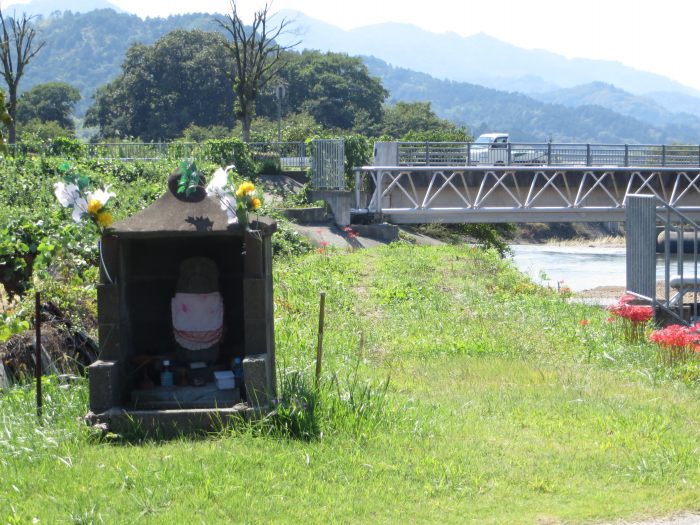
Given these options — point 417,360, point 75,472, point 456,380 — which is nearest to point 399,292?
point 417,360

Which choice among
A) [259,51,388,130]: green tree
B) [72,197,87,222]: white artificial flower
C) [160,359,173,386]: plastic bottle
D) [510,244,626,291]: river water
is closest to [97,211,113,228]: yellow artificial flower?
[72,197,87,222]: white artificial flower

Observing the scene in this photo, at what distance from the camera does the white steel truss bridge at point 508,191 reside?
3394 centimetres

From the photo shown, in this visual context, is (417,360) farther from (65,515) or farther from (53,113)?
(53,113)

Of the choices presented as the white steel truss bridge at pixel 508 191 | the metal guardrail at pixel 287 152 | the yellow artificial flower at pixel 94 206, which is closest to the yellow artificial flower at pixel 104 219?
the yellow artificial flower at pixel 94 206

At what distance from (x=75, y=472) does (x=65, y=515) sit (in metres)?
0.83

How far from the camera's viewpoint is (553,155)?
123 ft

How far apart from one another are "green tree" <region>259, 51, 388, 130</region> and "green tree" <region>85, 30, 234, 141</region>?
5.92 metres

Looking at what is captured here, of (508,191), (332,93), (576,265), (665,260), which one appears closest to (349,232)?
(508,191)

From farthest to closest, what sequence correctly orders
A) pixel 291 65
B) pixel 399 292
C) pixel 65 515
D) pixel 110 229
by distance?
pixel 291 65 → pixel 399 292 → pixel 110 229 → pixel 65 515

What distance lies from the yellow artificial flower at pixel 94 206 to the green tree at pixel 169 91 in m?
81.0

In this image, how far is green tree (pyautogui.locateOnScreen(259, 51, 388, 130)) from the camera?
9262cm

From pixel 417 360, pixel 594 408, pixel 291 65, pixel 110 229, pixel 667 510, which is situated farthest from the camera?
pixel 291 65

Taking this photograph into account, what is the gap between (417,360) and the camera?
12.5 meters

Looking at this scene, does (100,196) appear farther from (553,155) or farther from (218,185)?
(553,155)
